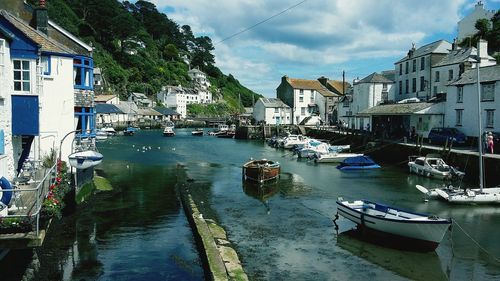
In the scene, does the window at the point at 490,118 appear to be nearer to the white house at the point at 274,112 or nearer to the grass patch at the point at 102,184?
the grass patch at the point at 102,184

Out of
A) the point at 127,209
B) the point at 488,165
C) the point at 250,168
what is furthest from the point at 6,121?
the point at 488,165

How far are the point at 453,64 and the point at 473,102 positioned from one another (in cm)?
1389

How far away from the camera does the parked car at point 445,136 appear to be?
132 feet

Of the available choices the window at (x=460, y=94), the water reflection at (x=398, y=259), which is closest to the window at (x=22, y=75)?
the water reflection at (x=398, y=259)

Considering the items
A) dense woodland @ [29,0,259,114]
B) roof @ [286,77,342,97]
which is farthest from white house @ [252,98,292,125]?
dense woodland @ [29,0,259,114]

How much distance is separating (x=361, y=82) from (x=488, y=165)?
1517 inches

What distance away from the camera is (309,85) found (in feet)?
309

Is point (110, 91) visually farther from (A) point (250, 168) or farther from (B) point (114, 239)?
(B) point (114, 239)

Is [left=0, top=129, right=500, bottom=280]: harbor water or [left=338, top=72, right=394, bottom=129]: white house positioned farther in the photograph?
[left=338, top=72, right=394, bottom=129]: white house

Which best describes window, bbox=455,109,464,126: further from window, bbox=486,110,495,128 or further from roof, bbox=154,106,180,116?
roof, bbox=154,106,180,116

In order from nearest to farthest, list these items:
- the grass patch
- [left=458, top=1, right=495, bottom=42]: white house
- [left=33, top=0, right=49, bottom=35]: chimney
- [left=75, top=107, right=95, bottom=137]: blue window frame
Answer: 1. [left=33, top=0, right=49, bottom=35]: chimney
2. [left=75, top=107, right=95, bottom=137]: blue window frame
3. the grass patch
4. [left=458, top=1, right=495, bottom=42]: white house

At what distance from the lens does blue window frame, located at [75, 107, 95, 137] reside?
26442 mm

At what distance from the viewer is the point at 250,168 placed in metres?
32.9

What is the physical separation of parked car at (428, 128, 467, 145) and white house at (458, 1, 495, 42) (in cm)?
3955
